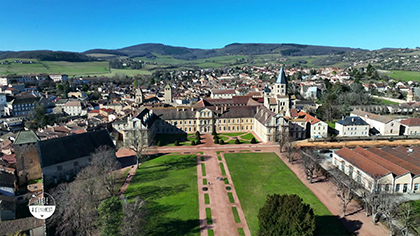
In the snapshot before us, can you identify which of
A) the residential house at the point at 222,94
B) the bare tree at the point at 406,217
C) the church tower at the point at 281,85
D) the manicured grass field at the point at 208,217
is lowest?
the manicured grass field at the point at 208,217

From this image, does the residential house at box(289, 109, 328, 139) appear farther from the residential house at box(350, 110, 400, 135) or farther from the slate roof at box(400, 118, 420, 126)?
the slate roof at box(400, 118, 420, 126)

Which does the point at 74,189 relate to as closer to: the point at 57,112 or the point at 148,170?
the point at 148,170

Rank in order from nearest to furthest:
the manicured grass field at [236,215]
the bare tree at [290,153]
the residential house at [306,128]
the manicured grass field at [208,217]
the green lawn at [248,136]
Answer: the manicured grass field at [208,217]
the manicured grass field at [236,215]
the bare tree at [290,153]
the residential house at [306,128]
the green lawn at [248,136]

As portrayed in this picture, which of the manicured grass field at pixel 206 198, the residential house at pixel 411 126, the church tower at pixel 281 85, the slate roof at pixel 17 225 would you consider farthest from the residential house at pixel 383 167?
the slate roof at pixel 17 225

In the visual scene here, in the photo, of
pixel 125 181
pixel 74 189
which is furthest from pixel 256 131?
pixel 74 189

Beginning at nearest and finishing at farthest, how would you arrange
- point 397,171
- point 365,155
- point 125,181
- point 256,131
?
point 397,171
point 125,181
point 365,155
point 256,131

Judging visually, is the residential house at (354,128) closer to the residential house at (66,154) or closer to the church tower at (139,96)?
the residential house at (66,154)

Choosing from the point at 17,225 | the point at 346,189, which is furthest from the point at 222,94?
the point at 17,225

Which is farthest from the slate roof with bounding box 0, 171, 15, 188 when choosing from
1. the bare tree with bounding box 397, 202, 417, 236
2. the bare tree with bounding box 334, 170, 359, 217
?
the bare tree with bounding box 397, 202, 417, 236
